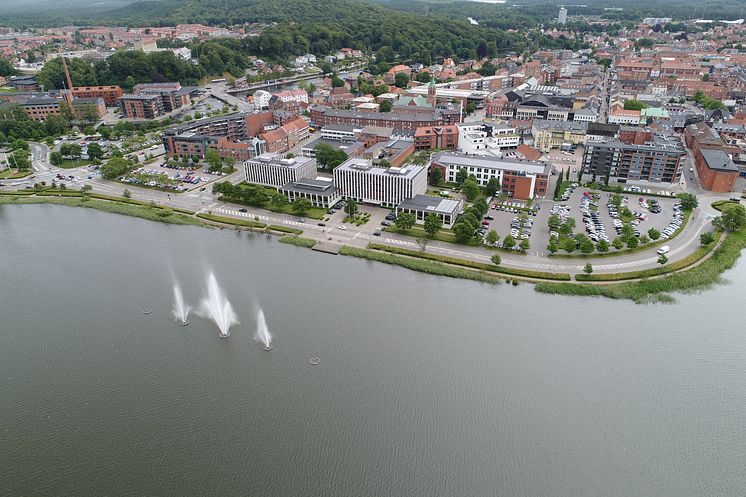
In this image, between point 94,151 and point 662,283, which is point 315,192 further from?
point 94,151

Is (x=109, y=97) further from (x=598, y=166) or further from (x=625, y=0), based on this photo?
(x=625, y=0)

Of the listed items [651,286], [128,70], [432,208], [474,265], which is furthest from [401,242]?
[128,70]

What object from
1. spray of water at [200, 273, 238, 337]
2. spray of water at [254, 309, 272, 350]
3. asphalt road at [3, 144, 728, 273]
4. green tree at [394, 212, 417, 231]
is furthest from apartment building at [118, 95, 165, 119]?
spray of water at [254, 309, 272, 350]

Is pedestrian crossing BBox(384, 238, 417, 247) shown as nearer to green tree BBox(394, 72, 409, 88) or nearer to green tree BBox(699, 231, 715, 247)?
green tree BBox(699, 231, 715, 247)

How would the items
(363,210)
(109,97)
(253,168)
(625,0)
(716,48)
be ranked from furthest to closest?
(625,0) < (716,48) < (109,97) < (253,168) < (363,210)

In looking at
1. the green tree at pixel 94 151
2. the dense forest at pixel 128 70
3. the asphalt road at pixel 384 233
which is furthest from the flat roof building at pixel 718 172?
the dense forest at pixel 128 70

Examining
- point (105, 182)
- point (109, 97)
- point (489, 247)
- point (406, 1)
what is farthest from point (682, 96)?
point (406, 1)
